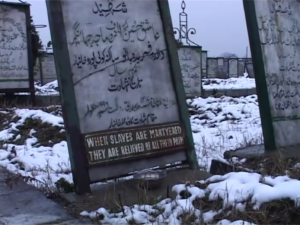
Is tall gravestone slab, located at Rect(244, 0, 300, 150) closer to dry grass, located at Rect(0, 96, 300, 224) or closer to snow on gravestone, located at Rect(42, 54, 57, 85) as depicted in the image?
dry grass, located at Rect(0, 96, 300, 224)

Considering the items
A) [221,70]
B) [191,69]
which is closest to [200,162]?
[191,69]

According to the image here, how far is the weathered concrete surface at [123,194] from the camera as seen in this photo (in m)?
4.12

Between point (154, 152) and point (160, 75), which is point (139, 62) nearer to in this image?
point (160, 75)

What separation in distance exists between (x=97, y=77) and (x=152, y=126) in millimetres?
755

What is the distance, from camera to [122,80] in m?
4.80

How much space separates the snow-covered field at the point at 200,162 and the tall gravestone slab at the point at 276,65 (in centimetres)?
82

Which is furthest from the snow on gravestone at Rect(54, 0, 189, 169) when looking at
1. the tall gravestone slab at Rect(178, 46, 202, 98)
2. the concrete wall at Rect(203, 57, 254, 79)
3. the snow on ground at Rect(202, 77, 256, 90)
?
the concrete wall at Rect(203, 57, 254, 79)

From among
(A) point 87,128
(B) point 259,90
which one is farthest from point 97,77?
(B) point 259,90

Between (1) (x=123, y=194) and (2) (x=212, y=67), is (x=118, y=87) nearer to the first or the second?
(1) (x=123, y=194)

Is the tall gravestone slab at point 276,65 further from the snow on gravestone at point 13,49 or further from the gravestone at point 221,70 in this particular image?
the gravestone at point 221,70

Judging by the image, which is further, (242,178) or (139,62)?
(139,62)

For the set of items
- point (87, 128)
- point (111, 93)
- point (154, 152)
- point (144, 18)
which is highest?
point (144, 18)

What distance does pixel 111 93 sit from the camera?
471 cm

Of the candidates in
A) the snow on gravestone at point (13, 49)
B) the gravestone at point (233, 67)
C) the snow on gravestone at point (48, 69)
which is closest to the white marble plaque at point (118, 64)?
the snow on gravestone at point (13, 49)
